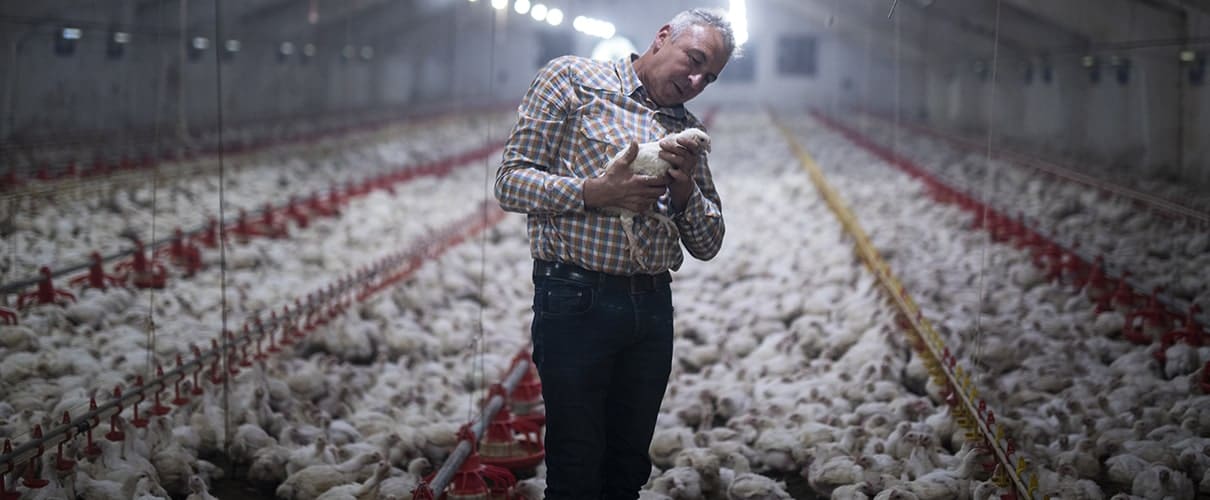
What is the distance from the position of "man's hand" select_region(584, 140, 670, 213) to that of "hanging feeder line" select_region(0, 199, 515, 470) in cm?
206

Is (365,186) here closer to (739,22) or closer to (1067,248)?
(1067,248)

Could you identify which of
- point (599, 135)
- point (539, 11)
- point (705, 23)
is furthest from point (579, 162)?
point (539, 11)

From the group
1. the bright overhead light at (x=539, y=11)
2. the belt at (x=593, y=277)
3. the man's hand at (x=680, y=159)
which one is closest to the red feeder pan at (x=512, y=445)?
the belt at (x=593, y=277)

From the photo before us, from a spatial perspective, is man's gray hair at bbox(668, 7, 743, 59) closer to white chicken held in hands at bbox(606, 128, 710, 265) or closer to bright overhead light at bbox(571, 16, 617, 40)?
white chicken held in hands at bbox(606, 128, 710, 265)

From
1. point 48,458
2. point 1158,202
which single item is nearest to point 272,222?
point 48,458

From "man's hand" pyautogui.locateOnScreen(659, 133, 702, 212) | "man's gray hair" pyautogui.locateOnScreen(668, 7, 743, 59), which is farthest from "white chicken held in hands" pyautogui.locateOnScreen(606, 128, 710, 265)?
"man's gray hair" pyautogui.locateOnScreen(668, 7, 743, 59)

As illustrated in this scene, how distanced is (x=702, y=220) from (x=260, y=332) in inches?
129

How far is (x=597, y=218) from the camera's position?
267 centimetres

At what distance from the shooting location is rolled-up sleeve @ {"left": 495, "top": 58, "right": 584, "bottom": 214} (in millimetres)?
2594

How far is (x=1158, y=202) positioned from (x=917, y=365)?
5.15m

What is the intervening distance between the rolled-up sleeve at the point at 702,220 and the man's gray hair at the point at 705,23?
336 millimetres

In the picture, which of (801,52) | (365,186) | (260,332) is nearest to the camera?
(260,332)

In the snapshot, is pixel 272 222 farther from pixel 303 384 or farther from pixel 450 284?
pixel 303 384

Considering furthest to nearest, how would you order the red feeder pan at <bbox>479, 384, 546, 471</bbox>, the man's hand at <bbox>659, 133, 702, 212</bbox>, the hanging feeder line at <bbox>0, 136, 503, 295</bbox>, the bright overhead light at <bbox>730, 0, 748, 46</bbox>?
1. the hanging feeder line at <bbox>0, 136, 503, 295</bbox>
2. the red feeder pan at <bbox>479, 384, 546, 471</bbox>
3. the bright overhead light at <bbox>730, 0, 748, 46</bbox>
4. the man's hand at <bbox>659, 133, 702, 212</bbox>
